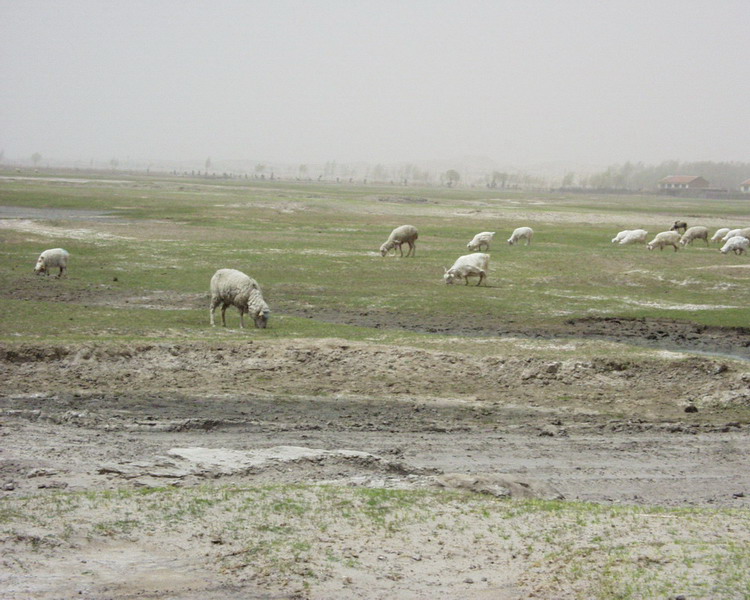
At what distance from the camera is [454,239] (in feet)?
204

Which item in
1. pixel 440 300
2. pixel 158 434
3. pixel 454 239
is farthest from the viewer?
pixel 454 239

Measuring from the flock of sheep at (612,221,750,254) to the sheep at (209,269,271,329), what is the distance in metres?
35.7

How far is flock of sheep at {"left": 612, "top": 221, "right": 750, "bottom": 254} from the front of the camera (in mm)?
53969

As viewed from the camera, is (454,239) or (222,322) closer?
(222,322)

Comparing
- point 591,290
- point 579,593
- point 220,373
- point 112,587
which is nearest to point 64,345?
point 220,373

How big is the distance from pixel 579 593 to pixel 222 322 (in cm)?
1968

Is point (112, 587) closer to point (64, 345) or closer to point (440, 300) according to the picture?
point (64, 345)

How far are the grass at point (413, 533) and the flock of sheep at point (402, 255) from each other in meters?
15.0

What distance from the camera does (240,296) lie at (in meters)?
26.9

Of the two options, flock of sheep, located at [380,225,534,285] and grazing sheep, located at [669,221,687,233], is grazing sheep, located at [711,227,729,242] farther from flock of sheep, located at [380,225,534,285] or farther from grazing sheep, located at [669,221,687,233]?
flock of sheep, located at [380,225,534,285]

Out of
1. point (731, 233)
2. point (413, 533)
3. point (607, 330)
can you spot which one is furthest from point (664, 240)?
point (413, 533)

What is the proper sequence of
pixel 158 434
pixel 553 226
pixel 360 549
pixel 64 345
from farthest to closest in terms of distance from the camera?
pixel 553 226
pixel 64 345
pixel 158 434
pixel 360 549

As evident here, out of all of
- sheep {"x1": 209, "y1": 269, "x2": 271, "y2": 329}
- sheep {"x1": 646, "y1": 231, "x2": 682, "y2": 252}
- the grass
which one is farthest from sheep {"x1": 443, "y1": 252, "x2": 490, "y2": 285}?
the grass

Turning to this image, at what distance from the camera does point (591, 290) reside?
37.4m
